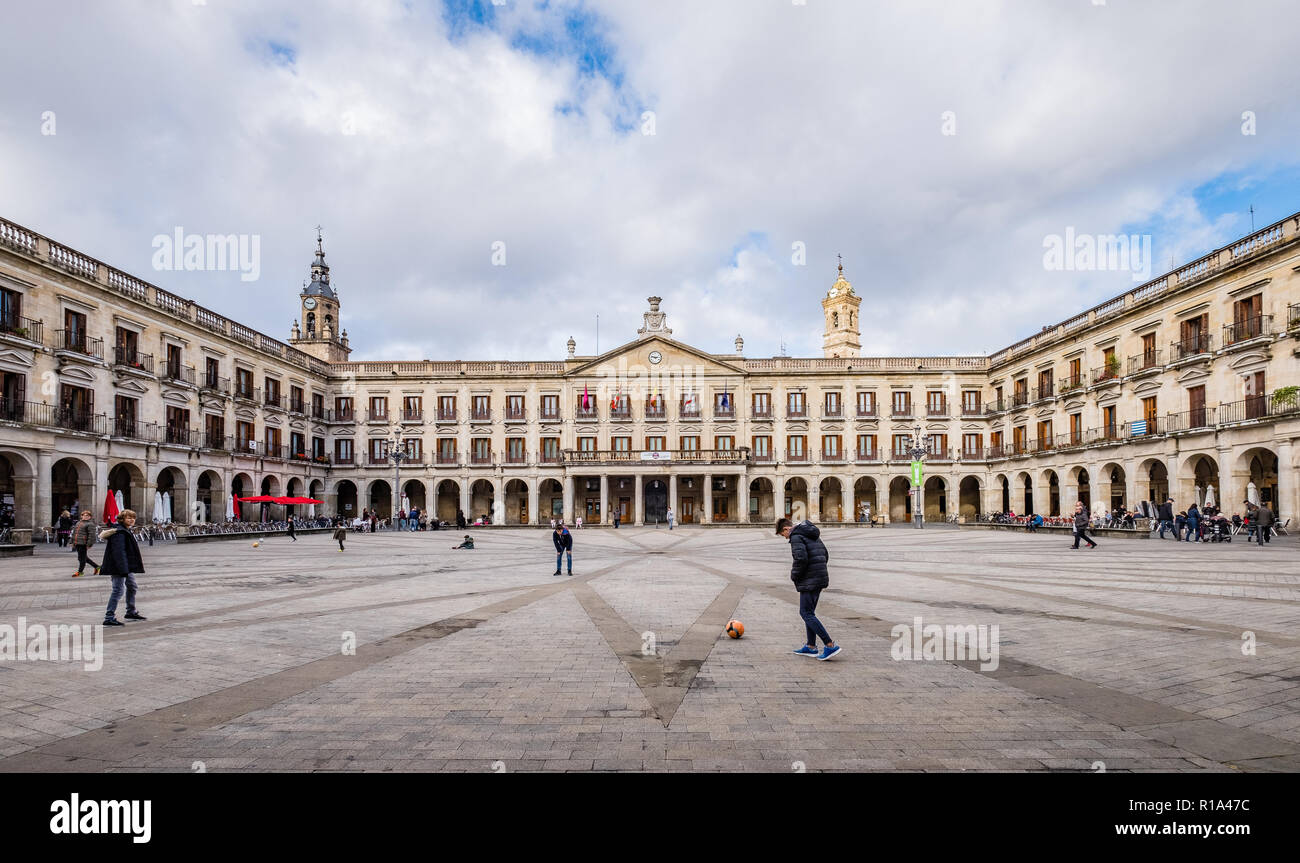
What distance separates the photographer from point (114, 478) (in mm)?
34812

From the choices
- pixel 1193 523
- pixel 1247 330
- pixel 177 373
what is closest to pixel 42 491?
pixel 177 373

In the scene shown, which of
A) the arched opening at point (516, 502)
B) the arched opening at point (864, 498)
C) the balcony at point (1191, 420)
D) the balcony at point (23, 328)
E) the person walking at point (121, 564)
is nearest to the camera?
the person walking at point (121, 564)

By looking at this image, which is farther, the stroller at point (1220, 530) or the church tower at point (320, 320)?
the church tower at point (320, 320)

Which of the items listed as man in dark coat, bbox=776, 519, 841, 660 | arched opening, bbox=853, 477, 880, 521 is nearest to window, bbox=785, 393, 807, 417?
arched opening, bbox=853, 477, 880, 521

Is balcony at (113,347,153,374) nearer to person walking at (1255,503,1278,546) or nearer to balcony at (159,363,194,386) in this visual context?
balcony at (159,363,194,386)

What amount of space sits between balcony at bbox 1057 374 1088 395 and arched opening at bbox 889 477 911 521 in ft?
49.7

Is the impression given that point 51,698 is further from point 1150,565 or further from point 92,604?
point 1150,565

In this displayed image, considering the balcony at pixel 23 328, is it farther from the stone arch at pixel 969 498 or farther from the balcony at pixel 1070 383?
the stone arch at pixel 969 498

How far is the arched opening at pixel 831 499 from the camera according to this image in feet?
188

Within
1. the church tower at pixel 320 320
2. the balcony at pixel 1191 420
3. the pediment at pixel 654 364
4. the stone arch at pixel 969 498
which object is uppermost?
the church tower at pixel 320 320

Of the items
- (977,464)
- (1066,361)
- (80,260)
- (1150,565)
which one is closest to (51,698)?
(1150,565)

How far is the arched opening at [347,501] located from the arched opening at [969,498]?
50.8m

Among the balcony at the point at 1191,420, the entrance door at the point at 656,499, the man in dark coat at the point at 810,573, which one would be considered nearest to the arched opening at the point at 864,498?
the entrance door at the point at 656,499
